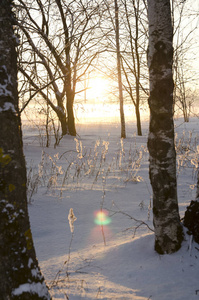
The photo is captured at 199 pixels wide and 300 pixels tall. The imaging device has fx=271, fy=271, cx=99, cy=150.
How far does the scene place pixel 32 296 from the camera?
56.3 inches

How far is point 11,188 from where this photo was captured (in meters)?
1.39

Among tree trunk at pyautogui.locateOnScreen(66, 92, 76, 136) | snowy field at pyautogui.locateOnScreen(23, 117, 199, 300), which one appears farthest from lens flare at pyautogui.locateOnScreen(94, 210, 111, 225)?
tree trunk at pyautogui.locateOnScreen(66, 92, 76, 136)

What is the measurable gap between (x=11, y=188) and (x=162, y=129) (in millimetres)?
1349

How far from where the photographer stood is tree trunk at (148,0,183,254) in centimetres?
222

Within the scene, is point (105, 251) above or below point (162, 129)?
below

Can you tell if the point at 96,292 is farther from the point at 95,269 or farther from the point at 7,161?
the point at 7,161

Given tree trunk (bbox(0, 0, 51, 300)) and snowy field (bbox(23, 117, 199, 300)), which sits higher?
tree trunk (bbox(0, 0, 51, 300))

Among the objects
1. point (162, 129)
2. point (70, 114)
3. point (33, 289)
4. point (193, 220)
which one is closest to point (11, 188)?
point (33, 289)

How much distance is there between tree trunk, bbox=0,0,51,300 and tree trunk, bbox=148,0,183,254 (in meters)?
1.22

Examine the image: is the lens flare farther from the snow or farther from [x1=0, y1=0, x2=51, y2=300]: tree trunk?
[x1=0, y1=0, x2=51, y2=300]: tree trunk

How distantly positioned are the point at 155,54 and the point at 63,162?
527 centimetres

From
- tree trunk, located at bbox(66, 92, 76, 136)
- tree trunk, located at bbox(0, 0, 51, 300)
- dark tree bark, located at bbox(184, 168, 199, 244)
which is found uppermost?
tree trunk, located at bbox(66, 92, 76, 136)

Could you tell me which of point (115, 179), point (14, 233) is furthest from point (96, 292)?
point (115, 179)

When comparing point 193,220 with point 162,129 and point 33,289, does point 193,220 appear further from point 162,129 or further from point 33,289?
point 33,289
